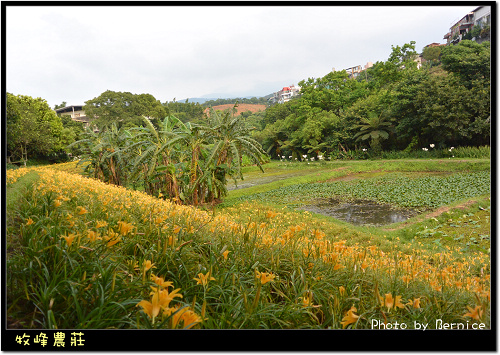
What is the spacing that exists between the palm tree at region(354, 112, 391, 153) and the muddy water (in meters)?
9.33

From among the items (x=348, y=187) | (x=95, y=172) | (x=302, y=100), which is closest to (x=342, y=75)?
(x=302, y=100)

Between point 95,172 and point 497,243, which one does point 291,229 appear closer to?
point 497,243

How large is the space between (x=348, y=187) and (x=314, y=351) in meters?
9.18

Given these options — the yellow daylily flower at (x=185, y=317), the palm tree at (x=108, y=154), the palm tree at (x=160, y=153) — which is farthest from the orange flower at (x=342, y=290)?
the palm tree at (x=108, y=154)

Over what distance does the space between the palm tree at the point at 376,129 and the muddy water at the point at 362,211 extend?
9.33m

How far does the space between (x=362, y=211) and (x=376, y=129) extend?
12417mm

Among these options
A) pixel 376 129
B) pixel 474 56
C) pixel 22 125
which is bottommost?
pixel 22 125

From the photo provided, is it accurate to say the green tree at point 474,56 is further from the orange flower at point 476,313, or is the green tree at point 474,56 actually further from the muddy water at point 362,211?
the muddy water at point 362,211

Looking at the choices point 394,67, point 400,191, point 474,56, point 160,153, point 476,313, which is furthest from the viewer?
point 394,67

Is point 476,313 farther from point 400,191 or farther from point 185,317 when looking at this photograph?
point 400,191

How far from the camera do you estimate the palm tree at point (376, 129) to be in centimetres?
1622

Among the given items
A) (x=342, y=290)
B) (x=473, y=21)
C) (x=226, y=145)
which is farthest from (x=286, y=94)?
(x=342, y=290)

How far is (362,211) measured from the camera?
6.69 metres

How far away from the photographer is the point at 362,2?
1.40 meters
